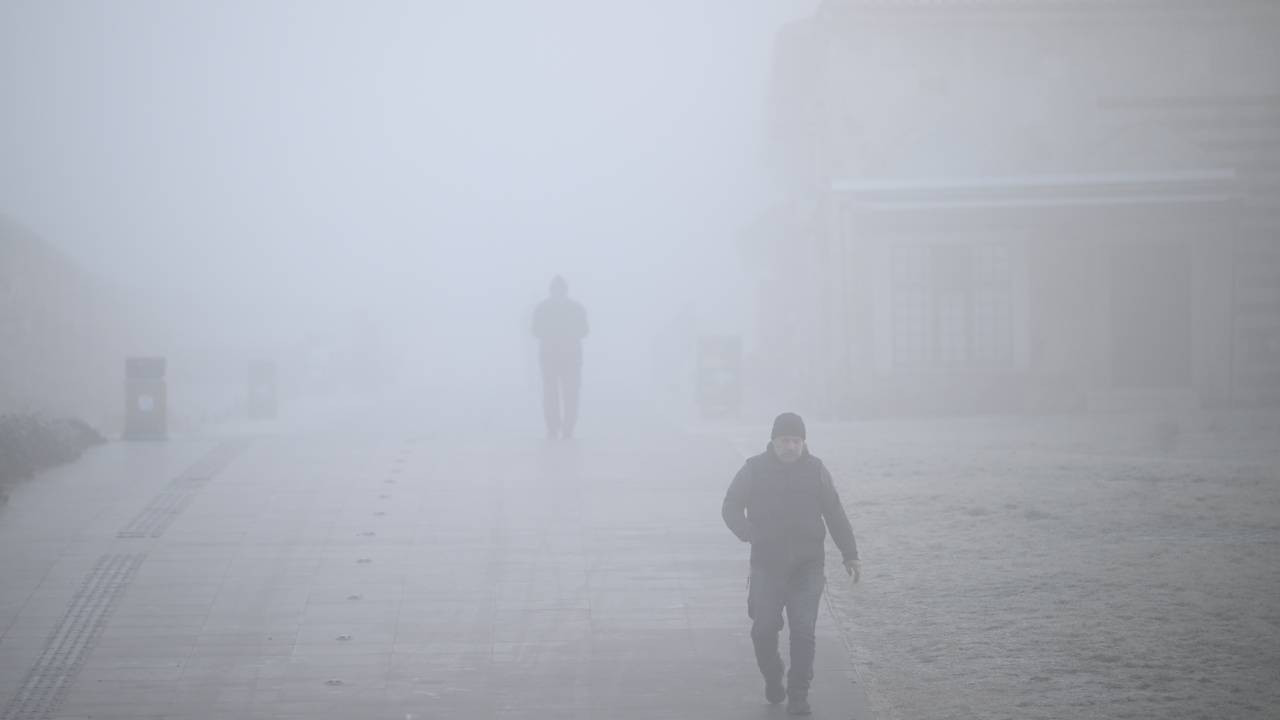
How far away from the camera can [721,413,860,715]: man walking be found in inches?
296

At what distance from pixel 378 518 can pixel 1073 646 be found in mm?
5995

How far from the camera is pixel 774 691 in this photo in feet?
25.3

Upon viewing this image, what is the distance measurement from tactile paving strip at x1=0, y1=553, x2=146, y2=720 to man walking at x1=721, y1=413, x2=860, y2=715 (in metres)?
4.01

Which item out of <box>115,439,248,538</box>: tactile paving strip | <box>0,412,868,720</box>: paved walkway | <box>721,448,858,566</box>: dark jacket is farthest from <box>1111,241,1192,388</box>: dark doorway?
<box>721,448,858,566</box>: dark jacket

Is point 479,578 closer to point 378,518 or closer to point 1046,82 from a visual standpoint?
point 378,518

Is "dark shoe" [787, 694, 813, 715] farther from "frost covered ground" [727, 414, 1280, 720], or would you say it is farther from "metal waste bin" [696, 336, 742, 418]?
"metal waste bin" [696, 336, 742, 418]

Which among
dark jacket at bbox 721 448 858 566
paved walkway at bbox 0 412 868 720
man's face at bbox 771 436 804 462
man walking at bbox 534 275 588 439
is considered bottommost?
paved walkway at bbox 0 412 868 720

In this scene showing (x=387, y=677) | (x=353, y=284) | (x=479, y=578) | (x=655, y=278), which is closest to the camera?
(x=387, y=677)

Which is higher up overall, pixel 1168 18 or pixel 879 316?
pixel 1168 18

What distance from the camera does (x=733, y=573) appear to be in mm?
10172

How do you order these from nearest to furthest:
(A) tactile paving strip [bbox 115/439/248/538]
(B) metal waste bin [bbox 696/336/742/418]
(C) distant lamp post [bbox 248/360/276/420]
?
(A) tactile paving strip [bbox 115/439/248/538] < (B) metal waste bin [bbox 696/336/742/418] < (C) distant lamp post [bbox 248/360/276/420]

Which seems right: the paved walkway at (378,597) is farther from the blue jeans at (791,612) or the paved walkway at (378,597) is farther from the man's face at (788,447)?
the man's face at (788,447)

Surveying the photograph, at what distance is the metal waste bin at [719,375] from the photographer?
2411 cm

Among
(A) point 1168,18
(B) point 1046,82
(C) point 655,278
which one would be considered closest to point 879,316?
(B) point 1046,82
